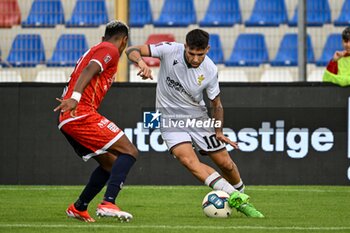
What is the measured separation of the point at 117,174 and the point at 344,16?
382 inches

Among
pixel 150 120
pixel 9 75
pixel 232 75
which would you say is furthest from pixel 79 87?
pixel 232 75

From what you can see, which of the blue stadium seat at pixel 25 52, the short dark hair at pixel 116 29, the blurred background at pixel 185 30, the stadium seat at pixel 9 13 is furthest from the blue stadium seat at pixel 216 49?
the short dark hair at pixel 116 29

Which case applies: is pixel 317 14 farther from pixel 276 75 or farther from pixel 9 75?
pixel 9 75

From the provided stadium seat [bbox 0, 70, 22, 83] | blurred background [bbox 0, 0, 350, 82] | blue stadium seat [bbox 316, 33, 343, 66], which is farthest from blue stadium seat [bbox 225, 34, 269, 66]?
stadium seat [bbox 0, 70, 22, 83]

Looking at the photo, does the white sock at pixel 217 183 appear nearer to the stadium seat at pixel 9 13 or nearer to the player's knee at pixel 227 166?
the player's knee at pixel 227 166

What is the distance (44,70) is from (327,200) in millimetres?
6186

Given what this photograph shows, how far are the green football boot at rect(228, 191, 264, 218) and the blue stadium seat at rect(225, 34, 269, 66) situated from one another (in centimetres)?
785

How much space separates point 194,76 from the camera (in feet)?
33.5

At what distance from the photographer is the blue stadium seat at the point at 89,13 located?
16781mm

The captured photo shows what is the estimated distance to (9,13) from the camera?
1800cm

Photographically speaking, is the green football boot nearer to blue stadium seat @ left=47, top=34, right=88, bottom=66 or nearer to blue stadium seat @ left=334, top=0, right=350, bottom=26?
blue stadium seat @ left=47, top=34, right=88, bottom=66

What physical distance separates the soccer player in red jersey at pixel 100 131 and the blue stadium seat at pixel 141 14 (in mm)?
8344

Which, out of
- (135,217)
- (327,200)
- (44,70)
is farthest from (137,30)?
(135,217)

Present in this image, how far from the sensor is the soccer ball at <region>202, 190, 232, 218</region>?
31.9ft
